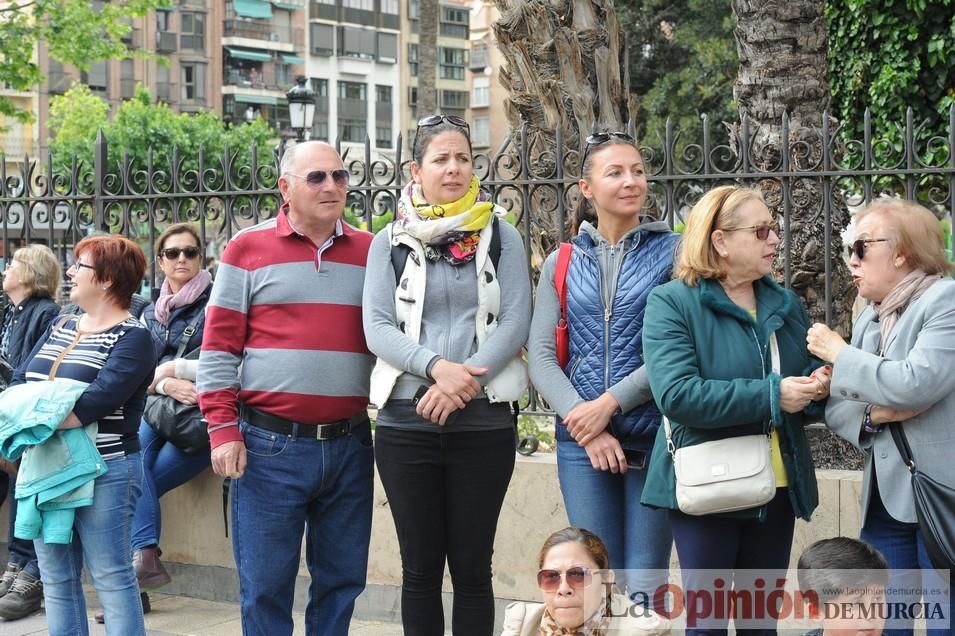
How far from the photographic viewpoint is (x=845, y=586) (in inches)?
126

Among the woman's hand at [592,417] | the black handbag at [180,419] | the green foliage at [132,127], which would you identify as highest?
the green foliage at [132,127]

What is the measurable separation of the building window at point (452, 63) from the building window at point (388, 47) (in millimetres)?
3577

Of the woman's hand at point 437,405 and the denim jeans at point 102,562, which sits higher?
the woman's hand at point 437,405

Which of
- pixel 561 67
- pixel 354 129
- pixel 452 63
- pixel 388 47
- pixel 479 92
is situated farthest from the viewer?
pixel 479 92

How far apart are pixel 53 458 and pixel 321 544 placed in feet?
3.45

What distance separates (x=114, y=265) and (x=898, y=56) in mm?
8338

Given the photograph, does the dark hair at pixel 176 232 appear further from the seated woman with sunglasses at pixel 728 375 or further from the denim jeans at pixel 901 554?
the denim jeans at pixel 901 554

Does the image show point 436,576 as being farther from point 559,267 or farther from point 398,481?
point 559,267

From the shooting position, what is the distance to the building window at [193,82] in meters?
61.6

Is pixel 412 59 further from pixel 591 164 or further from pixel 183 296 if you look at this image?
pixel 591 164

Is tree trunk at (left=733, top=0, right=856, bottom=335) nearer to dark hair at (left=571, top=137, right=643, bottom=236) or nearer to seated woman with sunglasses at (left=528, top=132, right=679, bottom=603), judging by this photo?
dark hair at (left=571, top=137, right=643, bottom=236)

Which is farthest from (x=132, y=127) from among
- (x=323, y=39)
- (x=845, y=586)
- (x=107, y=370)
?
(x=845, y=586)

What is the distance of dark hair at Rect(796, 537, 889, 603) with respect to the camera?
10.5ft

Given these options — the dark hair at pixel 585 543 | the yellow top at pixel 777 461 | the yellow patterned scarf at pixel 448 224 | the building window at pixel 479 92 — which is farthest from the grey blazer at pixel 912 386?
the building window at pixel 479 92
